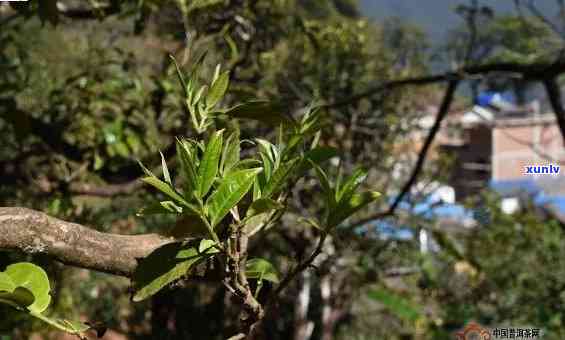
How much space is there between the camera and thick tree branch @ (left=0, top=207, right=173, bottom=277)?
1.78ft

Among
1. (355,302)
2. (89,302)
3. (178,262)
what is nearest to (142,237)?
(178,262)

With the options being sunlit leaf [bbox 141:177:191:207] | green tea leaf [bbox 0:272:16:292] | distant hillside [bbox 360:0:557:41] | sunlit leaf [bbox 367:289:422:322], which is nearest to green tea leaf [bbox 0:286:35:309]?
green tea leaf [bbox 0:272:16:292]

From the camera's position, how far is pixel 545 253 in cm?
407

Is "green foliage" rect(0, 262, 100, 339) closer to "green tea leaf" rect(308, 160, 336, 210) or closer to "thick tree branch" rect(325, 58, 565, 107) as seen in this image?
"green tea leaf" rect(308, 160, 336, 210)

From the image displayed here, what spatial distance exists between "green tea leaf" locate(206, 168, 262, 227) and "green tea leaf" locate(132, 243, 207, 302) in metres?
0.05

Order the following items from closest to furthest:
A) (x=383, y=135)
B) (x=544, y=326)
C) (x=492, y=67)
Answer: (x=492, y=67)
(x=544, y=326)
(x=383, y=135)

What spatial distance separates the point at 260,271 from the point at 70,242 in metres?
0.17

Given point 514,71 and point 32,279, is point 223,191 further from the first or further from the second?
point 514,71

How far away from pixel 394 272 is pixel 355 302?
1202 millimetres

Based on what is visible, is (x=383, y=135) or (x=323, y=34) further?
(x=383, y=135)

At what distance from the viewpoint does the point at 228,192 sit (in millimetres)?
528

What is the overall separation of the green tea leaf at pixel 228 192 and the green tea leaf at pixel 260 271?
12 centimetres

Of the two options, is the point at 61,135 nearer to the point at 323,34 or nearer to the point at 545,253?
the point at 323,34

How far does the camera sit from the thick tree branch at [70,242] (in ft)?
1.78
